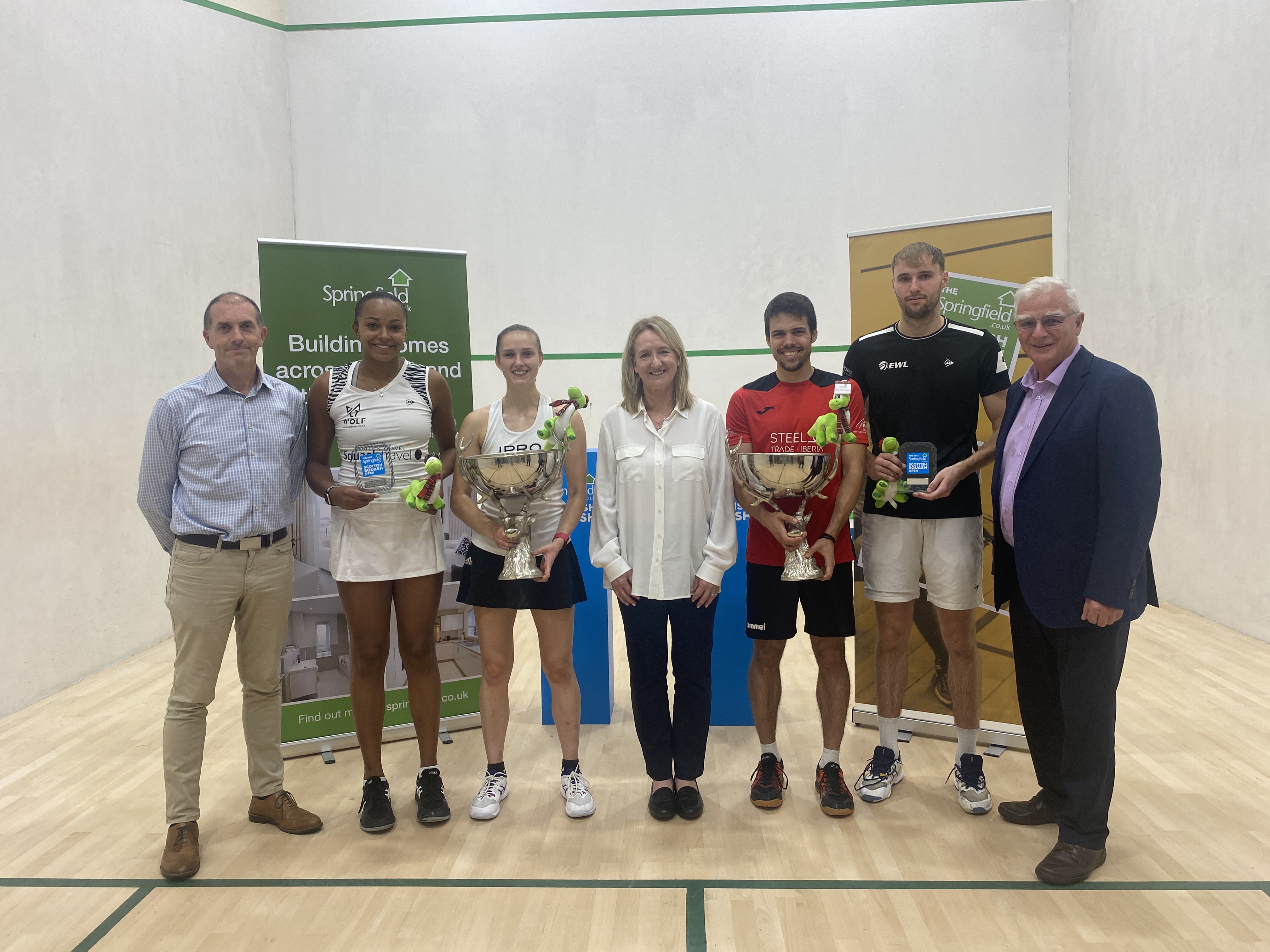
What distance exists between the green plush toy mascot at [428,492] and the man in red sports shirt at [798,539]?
3.20 feet

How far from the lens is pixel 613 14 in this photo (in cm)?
662

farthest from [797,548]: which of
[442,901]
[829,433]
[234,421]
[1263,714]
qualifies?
[1263,714]

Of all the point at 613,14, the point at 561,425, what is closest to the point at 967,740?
the point at 561,425

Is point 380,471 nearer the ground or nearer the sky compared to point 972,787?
nearer the sky

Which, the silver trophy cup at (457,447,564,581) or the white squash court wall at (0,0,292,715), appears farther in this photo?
the white squash court wall at (0,0,292,715)

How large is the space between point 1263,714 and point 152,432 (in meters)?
4.65

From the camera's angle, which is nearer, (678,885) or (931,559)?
(678,885)

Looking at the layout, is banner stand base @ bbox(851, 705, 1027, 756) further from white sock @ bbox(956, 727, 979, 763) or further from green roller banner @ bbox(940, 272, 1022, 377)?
green roller banner @ bbox(940, 272, 1022, 377)

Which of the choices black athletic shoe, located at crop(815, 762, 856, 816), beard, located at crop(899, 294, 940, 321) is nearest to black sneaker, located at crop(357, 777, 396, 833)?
black athletic shoe, located at crop(815, 762, 856, 816)

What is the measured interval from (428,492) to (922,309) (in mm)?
1760

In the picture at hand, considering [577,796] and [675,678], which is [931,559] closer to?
[675,678]

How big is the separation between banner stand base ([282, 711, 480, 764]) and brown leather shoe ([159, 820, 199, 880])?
91 centimetres

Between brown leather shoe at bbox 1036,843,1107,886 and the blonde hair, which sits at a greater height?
the blonde hair

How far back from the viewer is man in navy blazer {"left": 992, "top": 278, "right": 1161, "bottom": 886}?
225 cm
